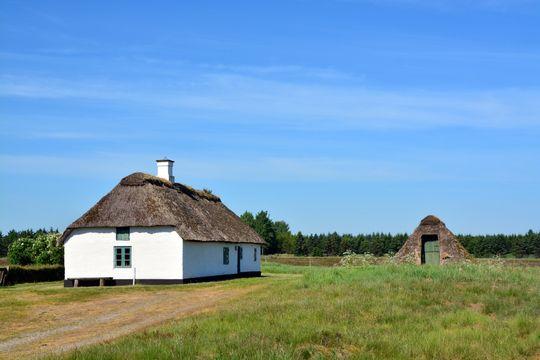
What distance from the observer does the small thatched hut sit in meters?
42.5

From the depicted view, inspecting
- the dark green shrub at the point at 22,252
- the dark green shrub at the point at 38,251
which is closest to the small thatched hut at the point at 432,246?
the dark green shrub at the point at 38,251

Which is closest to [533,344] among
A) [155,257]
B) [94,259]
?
[155,257]

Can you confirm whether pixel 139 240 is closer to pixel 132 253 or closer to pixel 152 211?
pixel 132 253

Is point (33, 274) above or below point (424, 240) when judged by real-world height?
below

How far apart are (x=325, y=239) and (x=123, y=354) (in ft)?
360

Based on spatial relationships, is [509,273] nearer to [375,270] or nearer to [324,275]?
[375,270]

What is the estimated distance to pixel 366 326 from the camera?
16.5m

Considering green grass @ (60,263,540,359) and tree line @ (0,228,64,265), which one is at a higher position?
tree line @ (0,228,64,265)

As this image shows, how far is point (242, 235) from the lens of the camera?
156 feet

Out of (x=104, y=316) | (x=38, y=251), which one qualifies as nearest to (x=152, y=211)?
(x=104, y=316)

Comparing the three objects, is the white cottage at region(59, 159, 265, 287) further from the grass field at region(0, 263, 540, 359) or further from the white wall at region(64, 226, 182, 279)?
the grass field at region(0, 263, 540, 359)

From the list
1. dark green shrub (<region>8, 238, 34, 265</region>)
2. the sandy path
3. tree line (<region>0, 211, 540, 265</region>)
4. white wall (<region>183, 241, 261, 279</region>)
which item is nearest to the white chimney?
white wall (<region>183, 241, 261, 279</region>)

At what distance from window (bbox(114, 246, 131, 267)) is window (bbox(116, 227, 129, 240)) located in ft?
1.86

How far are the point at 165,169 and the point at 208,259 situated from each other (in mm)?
7305
